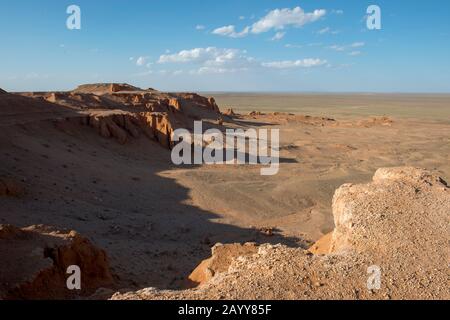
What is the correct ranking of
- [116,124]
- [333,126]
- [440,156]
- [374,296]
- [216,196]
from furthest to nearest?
[333,126], [440,156], [116,124], [216,196], [374,296]

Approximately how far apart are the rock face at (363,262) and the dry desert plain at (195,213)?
16mm

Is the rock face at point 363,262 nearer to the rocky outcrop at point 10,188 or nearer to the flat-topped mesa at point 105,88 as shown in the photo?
the rocky outcrop at point 10,188

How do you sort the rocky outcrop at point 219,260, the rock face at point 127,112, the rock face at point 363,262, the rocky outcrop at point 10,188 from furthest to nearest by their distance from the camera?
the rock face at point 127,112 < the rocky outcrop at point 10,188 < the rocky outcrop at point 219,260 < the rock face at point 363,262

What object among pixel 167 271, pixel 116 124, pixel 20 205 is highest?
pixel 116 124

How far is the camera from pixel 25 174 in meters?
12.1

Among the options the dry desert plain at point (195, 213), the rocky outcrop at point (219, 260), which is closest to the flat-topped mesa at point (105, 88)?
the dry desert plain at point (195, 213)

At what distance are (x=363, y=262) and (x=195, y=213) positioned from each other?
28.3 feet

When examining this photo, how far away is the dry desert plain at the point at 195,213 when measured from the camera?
14.8 feet

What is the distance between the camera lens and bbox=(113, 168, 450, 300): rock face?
4.17 m

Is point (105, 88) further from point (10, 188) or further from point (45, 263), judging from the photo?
point (45, 263)

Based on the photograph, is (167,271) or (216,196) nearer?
(167,271)

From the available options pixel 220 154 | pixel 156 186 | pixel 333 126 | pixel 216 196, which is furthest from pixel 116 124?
pixel 333 126
